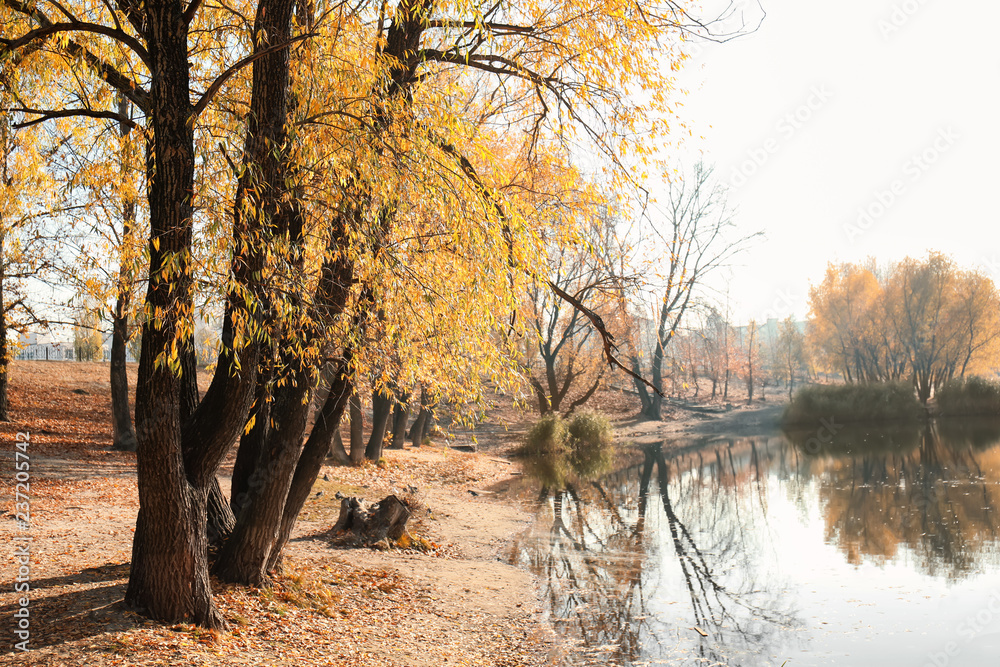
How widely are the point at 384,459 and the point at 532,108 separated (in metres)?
13.0

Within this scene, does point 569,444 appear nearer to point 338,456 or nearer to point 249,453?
point 338,456

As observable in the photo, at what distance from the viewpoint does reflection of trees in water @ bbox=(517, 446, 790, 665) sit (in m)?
7.10

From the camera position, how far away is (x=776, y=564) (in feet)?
33.0

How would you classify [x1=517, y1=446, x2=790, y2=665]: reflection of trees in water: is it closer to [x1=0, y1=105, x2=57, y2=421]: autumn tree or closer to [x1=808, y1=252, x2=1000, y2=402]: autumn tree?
[x1=0, y1=105, x2=57, y2=421]: autumn tree

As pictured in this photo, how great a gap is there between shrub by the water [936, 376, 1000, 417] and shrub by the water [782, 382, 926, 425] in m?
1.82

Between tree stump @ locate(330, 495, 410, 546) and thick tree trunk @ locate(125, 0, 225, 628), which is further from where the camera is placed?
→ tree stump @ locate(330, 495, 410, 546)

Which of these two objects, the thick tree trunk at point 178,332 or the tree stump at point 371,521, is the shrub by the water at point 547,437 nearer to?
the tree stump at point 371,521

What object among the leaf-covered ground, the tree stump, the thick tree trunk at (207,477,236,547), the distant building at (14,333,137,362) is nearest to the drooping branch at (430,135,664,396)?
the leaf-covered ground

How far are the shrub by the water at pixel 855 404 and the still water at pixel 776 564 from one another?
511 inches

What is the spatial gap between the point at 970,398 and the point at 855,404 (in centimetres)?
629

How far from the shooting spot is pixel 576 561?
10227 millimetres

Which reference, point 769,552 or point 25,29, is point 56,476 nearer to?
point 25,29

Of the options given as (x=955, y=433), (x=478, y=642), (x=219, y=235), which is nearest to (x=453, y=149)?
(x=219, y=235)

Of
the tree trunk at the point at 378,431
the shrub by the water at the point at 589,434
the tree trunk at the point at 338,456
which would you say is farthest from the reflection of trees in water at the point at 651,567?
the shrub by the water at the point at 589,434
